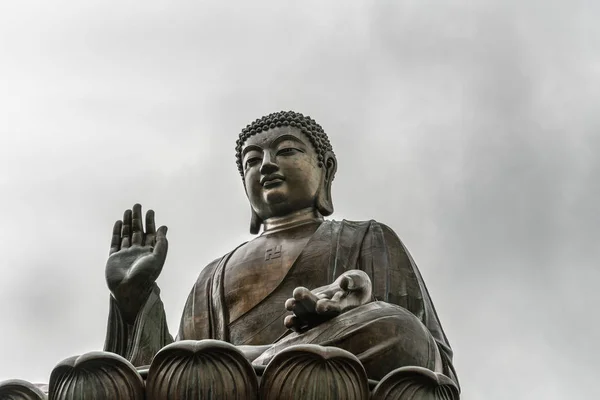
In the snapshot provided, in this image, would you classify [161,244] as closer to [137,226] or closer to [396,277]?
[137,226]

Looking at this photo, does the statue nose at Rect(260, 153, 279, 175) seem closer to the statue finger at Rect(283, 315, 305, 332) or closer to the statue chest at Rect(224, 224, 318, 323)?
the statue chest at Rect(224, 224, 318, 323)

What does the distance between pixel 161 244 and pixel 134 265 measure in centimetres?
28

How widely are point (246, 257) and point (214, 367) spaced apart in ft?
9.75

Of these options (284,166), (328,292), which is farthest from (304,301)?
(284,166)

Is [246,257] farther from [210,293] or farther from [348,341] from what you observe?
[348,341]

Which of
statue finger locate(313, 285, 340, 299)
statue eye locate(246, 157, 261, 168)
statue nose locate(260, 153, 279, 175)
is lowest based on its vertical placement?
statue finger locate(313, 285, 340, 299)

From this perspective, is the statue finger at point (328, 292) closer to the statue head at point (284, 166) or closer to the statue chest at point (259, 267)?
the statue chest at point (259, 267)

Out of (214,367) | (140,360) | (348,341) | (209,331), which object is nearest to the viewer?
(214,367)

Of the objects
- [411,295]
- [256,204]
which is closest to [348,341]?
[411,295]

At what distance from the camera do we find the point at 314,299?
9.12 metres

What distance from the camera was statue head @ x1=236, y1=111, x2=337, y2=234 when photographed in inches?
Answer: 450

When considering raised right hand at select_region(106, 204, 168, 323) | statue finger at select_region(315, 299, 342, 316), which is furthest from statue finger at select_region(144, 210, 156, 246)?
statue finger at select_region(315, 299, 342, 316)

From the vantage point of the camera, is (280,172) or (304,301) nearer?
(304,301)

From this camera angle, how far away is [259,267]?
10.9m
